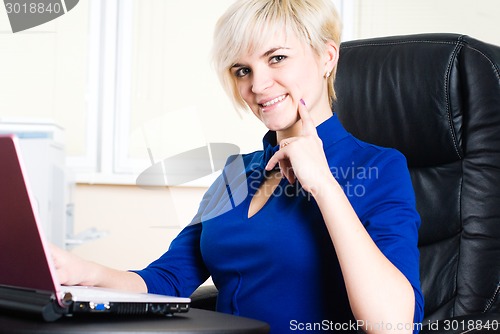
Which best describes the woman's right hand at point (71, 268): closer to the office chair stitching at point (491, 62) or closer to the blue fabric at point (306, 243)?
the blue fabric at point (306, 243)

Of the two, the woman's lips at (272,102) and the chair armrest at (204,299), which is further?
the chair armrest at (204,299)

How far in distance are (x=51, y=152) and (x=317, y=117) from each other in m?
1.78

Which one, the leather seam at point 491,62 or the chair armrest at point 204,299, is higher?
the leather seam at point 491,62

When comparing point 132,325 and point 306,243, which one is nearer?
point 132,325

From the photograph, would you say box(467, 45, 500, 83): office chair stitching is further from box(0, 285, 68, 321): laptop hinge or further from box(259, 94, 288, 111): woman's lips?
box(0, 285, 68, 321): laptop hinge

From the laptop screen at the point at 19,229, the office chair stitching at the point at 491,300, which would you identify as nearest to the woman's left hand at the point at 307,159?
the laptop screen at the point at 19,229

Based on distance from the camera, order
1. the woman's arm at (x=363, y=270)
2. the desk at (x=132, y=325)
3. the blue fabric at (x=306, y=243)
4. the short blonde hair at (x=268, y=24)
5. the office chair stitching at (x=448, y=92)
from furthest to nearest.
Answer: the office chair stitching at (x=448, y=92), the short blonde hair at (x=268, y=24), the blue fabric at (x=306, y=243), the woman's arm at (x=363, y=270), the desk at (x=132, y=325)

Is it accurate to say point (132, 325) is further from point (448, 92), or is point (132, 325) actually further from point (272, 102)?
point (448, 92)

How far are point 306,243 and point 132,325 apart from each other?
462 mm

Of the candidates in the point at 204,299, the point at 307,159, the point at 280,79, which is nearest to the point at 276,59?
the point at 280,79

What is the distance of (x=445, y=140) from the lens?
1.47m

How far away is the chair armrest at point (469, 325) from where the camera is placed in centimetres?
116

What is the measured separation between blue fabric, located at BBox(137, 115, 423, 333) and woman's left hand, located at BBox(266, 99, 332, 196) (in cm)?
9
